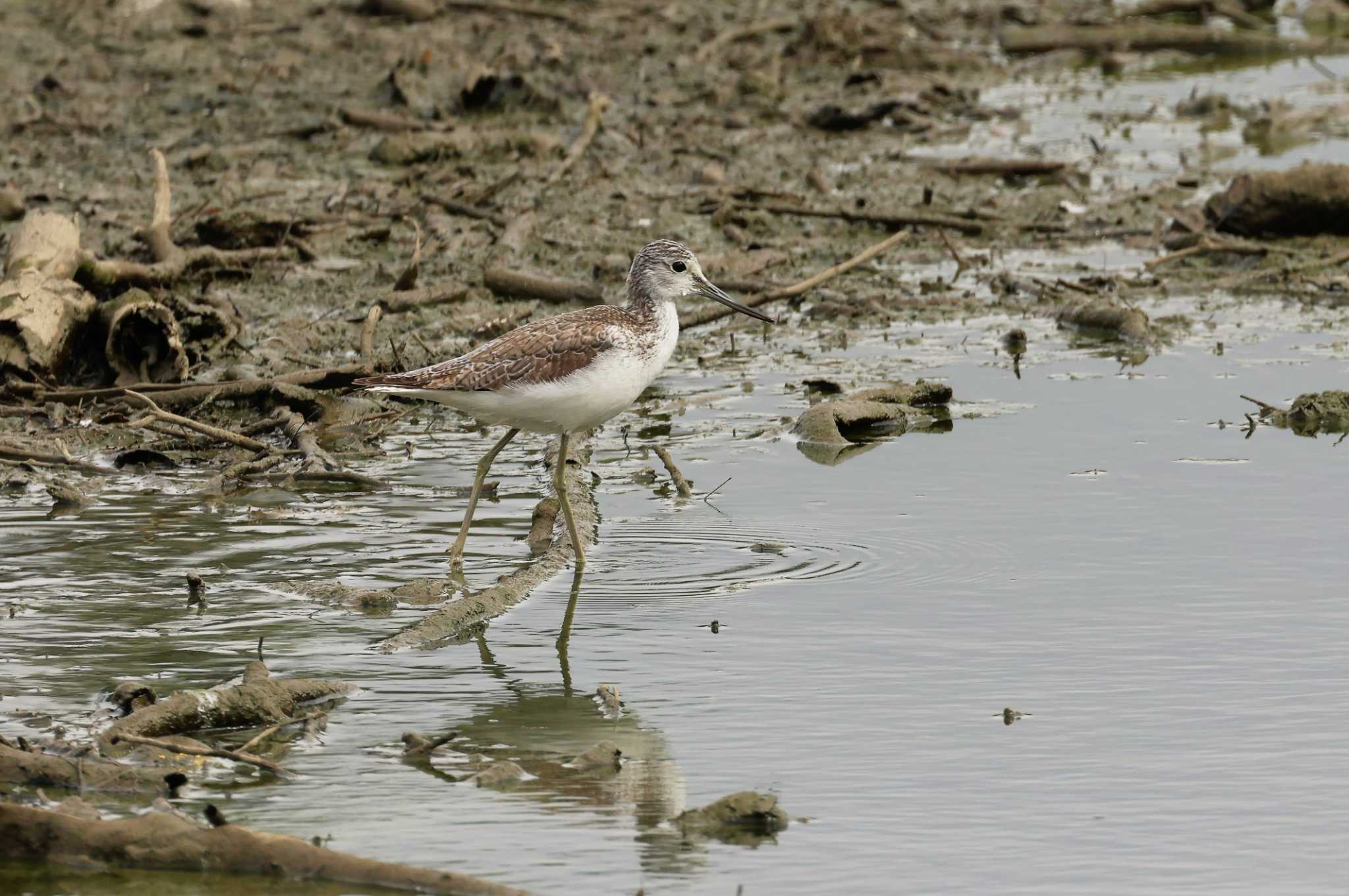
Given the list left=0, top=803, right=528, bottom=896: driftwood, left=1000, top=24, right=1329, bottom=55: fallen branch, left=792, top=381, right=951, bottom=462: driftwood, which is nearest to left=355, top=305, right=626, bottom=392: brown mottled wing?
left=792, top=381, right=951, bottom=462: driftwood

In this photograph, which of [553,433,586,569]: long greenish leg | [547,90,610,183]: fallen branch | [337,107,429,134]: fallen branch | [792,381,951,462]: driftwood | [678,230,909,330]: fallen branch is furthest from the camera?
[337,107,429,134]: fallen branch

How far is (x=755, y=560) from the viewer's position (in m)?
8.07

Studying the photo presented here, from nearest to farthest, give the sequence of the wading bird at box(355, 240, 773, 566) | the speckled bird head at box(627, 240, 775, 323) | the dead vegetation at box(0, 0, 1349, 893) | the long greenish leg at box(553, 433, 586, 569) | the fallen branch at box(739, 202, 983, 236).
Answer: the dead vegetation at box(0, 0, 1349, 893), the long greenish leg at box(553, 433, 586, 569), the wading bird at box(355, 240, 773, 566), the speckled bird head at box(627, 240, 775, 323), the fallen branch at box(739, 202, 983, 236)

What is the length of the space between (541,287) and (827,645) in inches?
207

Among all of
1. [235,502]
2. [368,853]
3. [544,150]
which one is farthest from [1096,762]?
[544,150]

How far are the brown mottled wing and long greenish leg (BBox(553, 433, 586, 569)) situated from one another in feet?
1.55

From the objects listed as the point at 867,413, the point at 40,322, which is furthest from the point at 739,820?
the point at 40,322

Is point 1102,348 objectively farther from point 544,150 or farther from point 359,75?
point 359,75

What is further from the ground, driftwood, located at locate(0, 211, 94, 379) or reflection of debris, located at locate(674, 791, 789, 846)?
driftwood, located at locate(0, 211, 94, 379)

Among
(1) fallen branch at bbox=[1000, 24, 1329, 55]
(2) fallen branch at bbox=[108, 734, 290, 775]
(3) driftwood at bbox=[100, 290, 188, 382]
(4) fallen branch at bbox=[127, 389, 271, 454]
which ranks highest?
(1) fallen branch at bbox=[1000, 24, 1329, 55]

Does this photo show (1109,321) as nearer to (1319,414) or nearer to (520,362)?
(1319,414)

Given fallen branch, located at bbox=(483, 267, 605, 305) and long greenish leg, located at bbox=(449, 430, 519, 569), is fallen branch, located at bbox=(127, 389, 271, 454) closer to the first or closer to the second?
long greenish leg, located at bbox=(449, 430, 519, 569)

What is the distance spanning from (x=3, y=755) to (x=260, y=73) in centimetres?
1348

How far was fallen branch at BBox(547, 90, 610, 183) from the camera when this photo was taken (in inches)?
594
